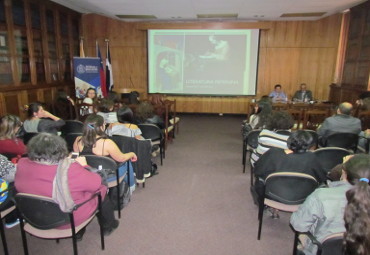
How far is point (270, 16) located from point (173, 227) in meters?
6.79

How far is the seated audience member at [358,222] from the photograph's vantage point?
1.11 metres

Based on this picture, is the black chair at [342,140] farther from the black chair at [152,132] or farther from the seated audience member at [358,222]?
the seated audience member at [358,222]

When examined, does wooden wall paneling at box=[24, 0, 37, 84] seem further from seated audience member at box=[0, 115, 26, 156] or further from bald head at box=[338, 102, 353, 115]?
bald head at box=[338, 102, 353, 115]

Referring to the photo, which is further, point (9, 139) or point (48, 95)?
point (48, 95)

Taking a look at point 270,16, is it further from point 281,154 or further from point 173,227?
point 173,227

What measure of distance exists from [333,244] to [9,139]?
119 inches

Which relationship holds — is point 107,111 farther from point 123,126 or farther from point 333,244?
point 333,244

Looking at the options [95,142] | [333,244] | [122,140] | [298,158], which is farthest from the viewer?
[122,140]

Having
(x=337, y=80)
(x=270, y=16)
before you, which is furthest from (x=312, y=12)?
(x=337, y=80)

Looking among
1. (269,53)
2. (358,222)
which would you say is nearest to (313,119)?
(269,53)

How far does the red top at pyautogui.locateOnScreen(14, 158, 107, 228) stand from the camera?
1806 millimetres

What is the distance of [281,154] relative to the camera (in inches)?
93.3

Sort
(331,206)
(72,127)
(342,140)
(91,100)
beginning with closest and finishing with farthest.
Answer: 1. (331,206)
2. (342,140)
3. (72,127)
4. (91,100)

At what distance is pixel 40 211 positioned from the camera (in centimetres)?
178
